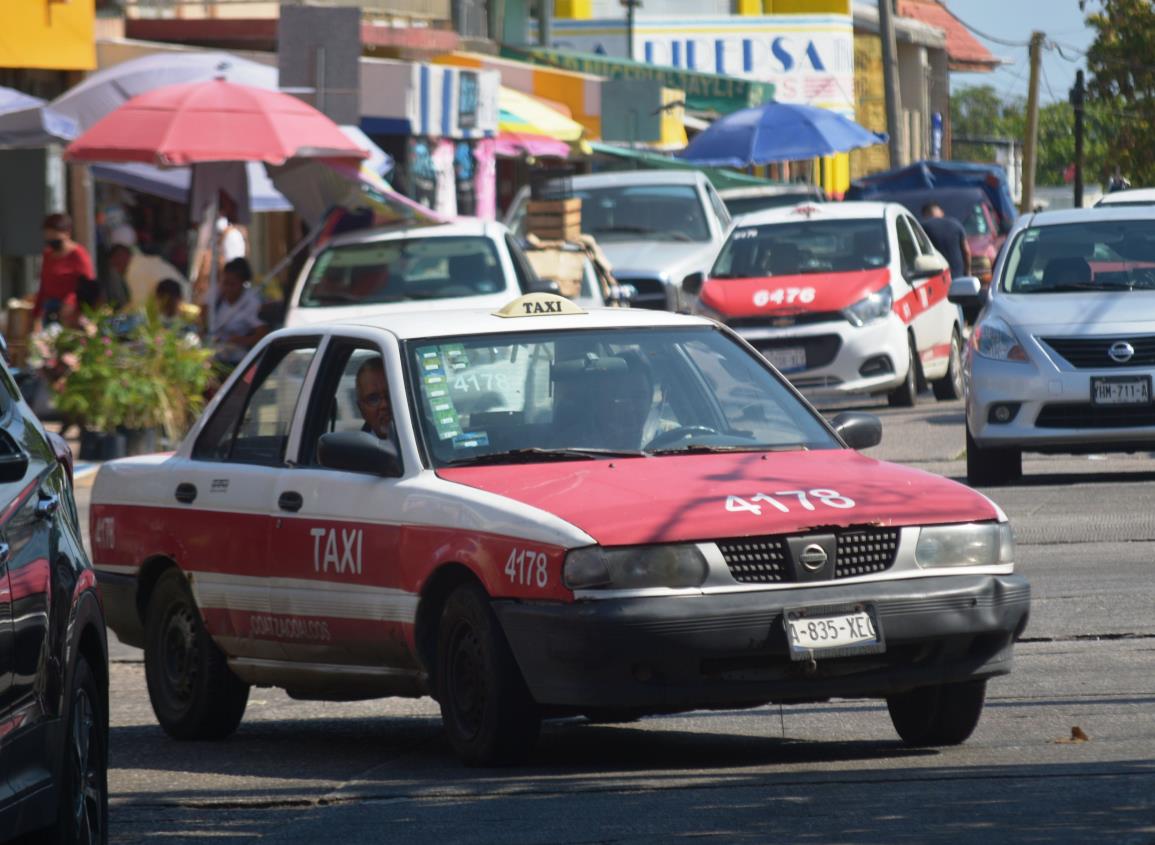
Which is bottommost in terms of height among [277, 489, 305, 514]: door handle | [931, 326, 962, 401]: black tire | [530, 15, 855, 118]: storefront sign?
[931, 326, 962, 401]: black tire

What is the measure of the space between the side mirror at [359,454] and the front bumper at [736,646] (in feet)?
3.08

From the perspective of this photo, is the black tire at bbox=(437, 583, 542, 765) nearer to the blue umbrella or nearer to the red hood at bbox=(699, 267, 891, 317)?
the red hood at bbox=(699, 267, 891, 317)

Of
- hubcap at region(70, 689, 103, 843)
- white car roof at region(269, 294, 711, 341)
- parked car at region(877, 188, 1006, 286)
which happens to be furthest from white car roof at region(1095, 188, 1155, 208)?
hubcap at region(70, 689, 103, 843)

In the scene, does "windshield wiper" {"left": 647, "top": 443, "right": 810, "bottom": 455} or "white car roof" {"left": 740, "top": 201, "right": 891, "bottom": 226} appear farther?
"white car roof" {"left": 740, "top": 201, "right": 891, "bottom": 226}

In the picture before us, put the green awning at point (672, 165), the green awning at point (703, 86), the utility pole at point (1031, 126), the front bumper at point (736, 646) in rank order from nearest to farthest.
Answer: the front bumper at point (736, 646) < the green awning at point (672, 165) < the green awning at point (703, 86) < the utility pole at point (1031, 126)

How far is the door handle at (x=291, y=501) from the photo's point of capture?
8.96 meters

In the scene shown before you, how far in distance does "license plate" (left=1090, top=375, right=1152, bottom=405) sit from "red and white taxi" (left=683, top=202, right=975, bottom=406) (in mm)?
6047

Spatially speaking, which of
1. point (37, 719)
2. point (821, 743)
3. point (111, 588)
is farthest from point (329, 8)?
point (37, 719)

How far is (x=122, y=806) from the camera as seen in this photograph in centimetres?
789

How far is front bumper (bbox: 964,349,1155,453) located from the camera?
1572cm

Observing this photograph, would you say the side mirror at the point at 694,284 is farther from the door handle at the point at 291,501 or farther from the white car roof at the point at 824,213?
the door handle at the point at 291,501

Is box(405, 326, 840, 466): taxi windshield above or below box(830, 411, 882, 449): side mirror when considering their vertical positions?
above

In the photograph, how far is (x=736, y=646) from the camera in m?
7.56

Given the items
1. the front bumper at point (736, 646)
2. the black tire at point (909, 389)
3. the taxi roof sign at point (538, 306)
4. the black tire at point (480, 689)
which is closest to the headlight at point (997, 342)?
the black tire at point (909, 389)
